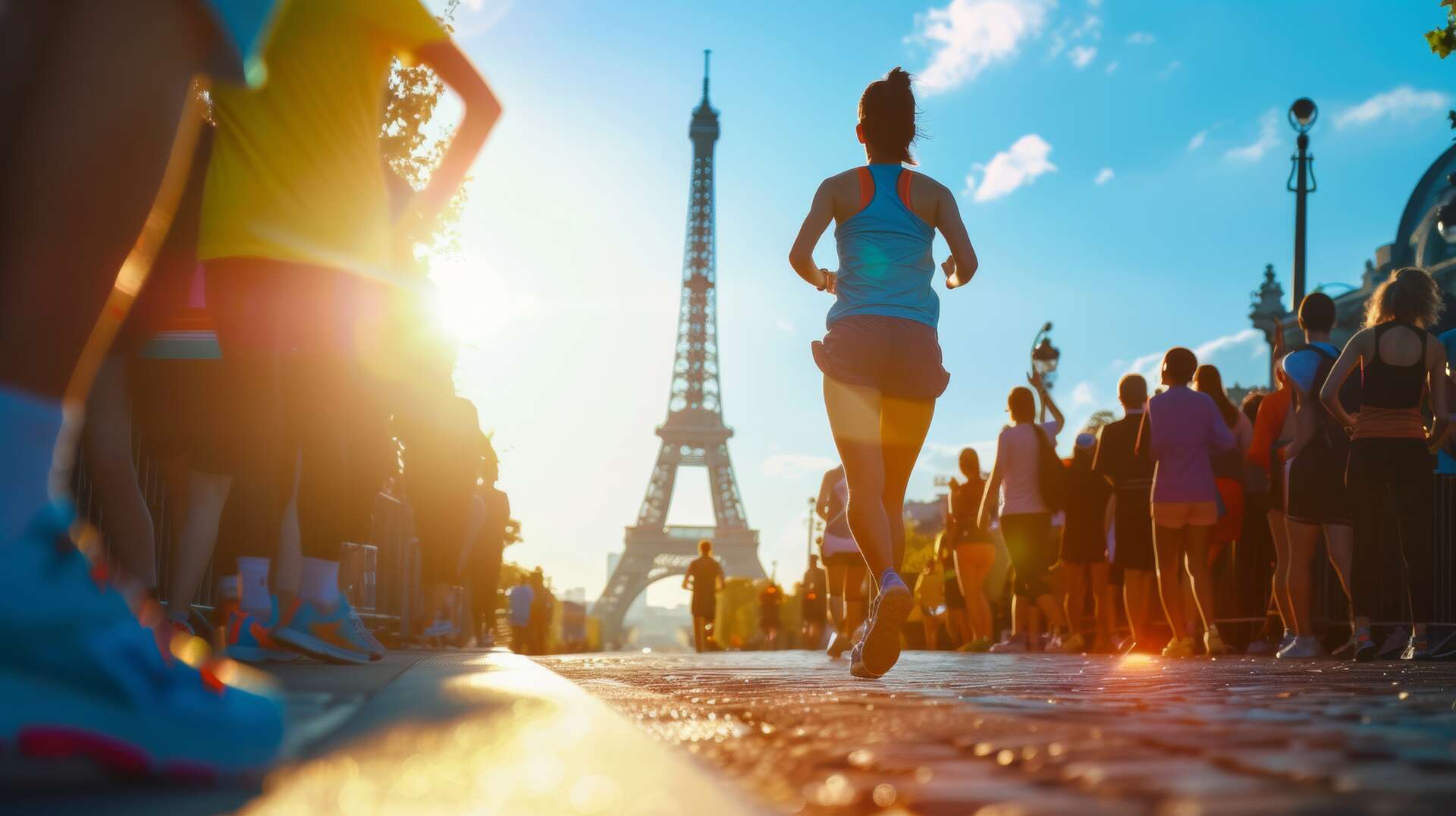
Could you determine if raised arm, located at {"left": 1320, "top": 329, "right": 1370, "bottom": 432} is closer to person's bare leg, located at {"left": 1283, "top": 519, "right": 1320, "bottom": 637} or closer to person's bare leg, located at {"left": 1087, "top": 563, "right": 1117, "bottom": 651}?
person's bare leg, located at {"left": 1283, "top": 519, "right": 1320, "bottom": 637}

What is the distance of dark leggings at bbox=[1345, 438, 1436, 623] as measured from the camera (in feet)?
24.9

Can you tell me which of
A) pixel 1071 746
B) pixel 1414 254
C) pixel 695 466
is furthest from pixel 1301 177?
pixel 695 466

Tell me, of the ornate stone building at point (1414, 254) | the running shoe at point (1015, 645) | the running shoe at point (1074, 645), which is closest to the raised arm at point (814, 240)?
the running shoe at point (1074, 645)

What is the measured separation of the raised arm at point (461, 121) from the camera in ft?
14.4

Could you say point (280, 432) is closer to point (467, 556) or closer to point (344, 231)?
point (344, 231)

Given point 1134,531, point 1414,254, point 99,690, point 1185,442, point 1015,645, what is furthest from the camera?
point 1414,254

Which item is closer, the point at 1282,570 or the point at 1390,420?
the point at 1390,420

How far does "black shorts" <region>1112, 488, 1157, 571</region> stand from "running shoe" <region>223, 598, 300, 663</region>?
276 inches

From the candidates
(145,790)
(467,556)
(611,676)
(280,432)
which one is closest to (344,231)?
(280,432)

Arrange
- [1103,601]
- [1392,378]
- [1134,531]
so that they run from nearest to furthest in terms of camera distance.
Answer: [1392,378] < [1134,531] < [1103,601]

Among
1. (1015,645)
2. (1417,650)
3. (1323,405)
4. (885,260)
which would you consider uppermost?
(885,260)

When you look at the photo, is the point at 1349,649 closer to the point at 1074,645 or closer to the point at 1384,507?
the point at 1384,507

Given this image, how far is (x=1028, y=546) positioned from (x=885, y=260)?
626 cm

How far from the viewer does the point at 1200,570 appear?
360 inches
